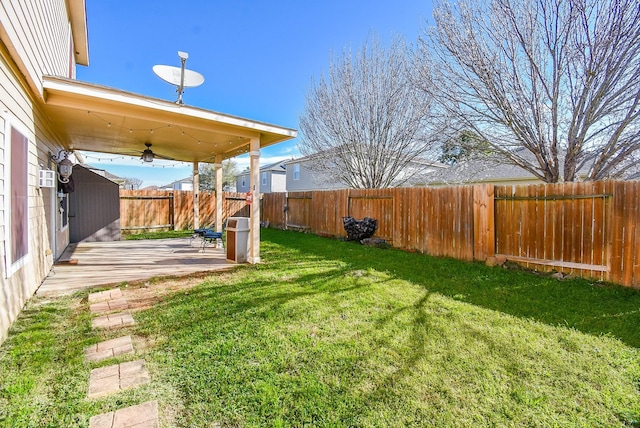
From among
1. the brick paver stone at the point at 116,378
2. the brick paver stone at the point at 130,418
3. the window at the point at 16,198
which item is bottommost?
the brick paver stone at the point at 130,418

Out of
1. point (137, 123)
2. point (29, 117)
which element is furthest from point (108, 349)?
point (137, 123)

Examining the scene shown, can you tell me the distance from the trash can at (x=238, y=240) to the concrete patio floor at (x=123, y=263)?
0.19 m

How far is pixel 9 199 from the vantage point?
306cm

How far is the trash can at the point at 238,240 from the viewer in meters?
6.20

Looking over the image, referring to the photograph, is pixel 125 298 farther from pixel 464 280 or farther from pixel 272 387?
pixel 464 280

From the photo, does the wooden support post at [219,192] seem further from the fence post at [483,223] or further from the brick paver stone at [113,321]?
the fence post at [483,223]

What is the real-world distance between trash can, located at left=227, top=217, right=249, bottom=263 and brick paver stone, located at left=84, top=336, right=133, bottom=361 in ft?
11.0

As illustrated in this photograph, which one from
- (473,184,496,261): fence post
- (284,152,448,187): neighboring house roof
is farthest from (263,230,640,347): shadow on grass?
(284,152,448,187): neighboring house roof

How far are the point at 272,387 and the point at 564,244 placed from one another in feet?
17.4

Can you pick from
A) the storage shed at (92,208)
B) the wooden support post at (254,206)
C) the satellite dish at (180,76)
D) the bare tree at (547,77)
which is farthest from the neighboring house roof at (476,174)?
the storage shed at (92,208)

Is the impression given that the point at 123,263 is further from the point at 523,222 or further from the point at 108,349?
the point at 523,222

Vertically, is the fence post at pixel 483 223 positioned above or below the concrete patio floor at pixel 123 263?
above

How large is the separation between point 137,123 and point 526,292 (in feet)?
23.2

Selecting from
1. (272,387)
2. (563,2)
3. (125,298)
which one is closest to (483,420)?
(272,387)
